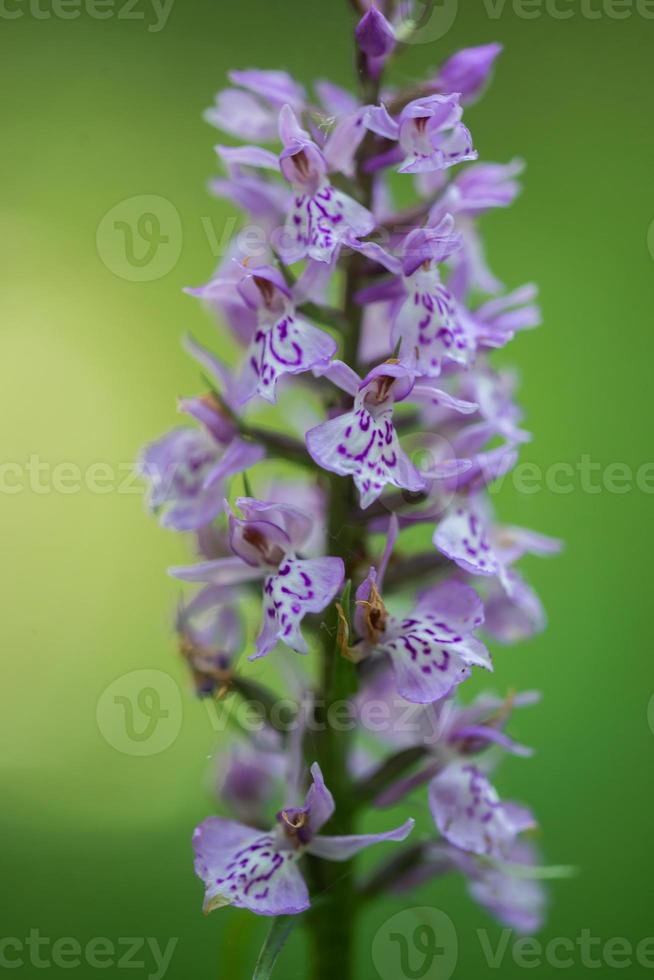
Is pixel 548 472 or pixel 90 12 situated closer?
pixel 548 472

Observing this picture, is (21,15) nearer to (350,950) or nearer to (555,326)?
(555,326)

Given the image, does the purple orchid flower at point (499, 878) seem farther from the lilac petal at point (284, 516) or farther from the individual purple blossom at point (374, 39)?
the individual purple blossom at point (374, 39)

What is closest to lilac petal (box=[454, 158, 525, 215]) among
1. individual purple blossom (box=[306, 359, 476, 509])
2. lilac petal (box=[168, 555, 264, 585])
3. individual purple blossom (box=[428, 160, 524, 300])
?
individual purple blossom (box=[428, 160, 524, 300])

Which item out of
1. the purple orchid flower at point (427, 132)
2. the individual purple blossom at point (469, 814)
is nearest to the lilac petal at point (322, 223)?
the purple orchid flower at point (427, 132)

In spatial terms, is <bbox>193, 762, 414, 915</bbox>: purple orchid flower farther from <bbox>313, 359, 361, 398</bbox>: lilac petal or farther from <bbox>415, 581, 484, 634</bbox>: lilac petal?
<bbox>313, 359, 361, 398</bbox>: lilac petal

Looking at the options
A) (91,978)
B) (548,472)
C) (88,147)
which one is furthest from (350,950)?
(88,147)
